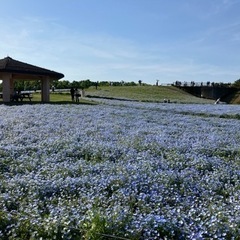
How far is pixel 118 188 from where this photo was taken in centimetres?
621

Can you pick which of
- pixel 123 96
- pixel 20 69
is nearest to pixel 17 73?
pixel 20 69

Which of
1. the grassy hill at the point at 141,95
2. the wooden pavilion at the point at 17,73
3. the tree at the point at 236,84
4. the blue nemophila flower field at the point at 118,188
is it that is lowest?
the blue nemophila flower field at the point at 118,188

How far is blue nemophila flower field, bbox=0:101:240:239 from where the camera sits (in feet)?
14.8

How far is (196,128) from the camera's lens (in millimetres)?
14719

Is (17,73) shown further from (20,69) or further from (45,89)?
(45,89)

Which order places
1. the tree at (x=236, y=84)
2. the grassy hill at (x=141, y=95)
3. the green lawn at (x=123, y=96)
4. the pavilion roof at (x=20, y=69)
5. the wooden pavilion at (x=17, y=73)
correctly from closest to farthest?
the pavilion roof at (x=20, y=69), the wooden pavilion at (x=17, y=73), the green lawn at (x=123, y=96), the grassy hill at (x=141, y=95), the tree at (x=236, y=84)

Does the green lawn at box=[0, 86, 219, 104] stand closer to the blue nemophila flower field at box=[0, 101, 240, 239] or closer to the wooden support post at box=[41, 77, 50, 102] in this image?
the wooden support post at box=[41, 77, 50, 102]

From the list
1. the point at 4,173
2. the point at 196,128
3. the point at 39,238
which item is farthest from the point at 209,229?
the point at 196,128

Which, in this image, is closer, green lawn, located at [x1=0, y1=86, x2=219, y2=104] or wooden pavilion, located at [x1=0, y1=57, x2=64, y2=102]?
wooden pavilion, located at [x1=0, y1=57, x2=64, y2=102]

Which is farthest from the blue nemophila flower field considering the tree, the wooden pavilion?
the tree

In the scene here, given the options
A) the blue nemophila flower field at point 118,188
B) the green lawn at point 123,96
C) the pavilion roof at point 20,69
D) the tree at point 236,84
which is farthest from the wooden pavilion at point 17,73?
the tree at point 236,84

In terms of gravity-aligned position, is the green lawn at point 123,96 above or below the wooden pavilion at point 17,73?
below

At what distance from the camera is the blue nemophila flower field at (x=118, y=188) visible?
4516 millimetres

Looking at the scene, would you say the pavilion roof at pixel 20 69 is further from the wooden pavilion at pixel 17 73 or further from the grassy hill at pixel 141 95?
the grassy hill at pixel 141 95
